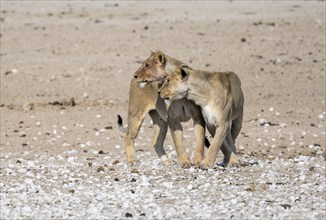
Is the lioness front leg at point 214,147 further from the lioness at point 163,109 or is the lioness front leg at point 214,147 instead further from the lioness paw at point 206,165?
the lioness at point 163,109

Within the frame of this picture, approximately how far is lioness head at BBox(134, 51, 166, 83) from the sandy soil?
101 centimetres

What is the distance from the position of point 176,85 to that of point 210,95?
1.30 feet

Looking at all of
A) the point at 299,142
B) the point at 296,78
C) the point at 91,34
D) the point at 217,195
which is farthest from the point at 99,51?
the point at 217,195

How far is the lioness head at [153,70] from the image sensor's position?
1298cm

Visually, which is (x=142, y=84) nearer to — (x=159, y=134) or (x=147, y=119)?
(x=159, y=134)

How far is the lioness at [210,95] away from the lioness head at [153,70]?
0.92ft

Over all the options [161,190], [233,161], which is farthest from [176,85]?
[161,190]

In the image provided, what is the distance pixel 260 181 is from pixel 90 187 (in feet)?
5.64

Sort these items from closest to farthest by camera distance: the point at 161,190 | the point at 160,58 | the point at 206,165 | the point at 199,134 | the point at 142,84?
the point at 161,190
the point at 206,165
the point at 199,134
the point at 160,58
the point at 142,84

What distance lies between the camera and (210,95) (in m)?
12.5

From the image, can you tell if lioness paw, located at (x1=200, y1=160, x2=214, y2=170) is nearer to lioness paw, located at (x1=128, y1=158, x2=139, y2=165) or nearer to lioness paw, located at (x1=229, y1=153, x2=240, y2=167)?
lioness paw, located at (x1=229, y1=153, x2=240, y2=167)

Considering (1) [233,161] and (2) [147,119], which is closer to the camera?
(1) [233,161]

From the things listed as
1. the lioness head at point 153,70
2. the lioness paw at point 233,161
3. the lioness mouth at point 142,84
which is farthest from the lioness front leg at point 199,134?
the lioness mouth at point 142,84

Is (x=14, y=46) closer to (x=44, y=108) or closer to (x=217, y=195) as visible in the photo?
(x=44, y=108)
